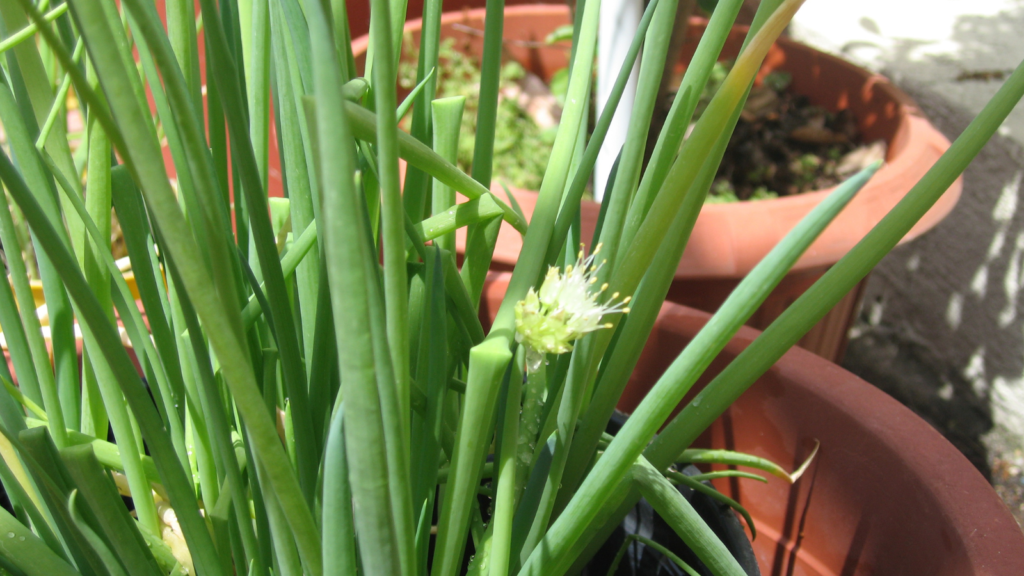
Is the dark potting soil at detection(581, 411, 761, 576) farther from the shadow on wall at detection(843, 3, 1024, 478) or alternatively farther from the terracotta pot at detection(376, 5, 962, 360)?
the shadow on wall at detection(843, 3, 1024, 478)

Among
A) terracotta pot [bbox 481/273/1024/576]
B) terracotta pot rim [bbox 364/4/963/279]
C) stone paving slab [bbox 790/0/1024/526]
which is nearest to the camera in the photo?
terracotta pot [bbox 481/273/1024/576]

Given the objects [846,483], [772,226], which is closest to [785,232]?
[772,226]

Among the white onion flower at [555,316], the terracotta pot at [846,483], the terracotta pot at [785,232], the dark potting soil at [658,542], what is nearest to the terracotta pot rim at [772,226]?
the terracotta pot at [785,232]

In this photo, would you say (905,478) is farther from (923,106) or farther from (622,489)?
(923,106)

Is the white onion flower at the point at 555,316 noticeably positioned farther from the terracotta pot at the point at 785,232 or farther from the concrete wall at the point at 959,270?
the concrete wall at the point at 959,270

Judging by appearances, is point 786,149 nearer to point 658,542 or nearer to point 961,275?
point 961,275

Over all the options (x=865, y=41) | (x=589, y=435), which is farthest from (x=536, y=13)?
(x=589, y=435)

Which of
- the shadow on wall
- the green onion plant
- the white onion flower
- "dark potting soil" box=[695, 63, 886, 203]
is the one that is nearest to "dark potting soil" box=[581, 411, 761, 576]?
the green onion plant
